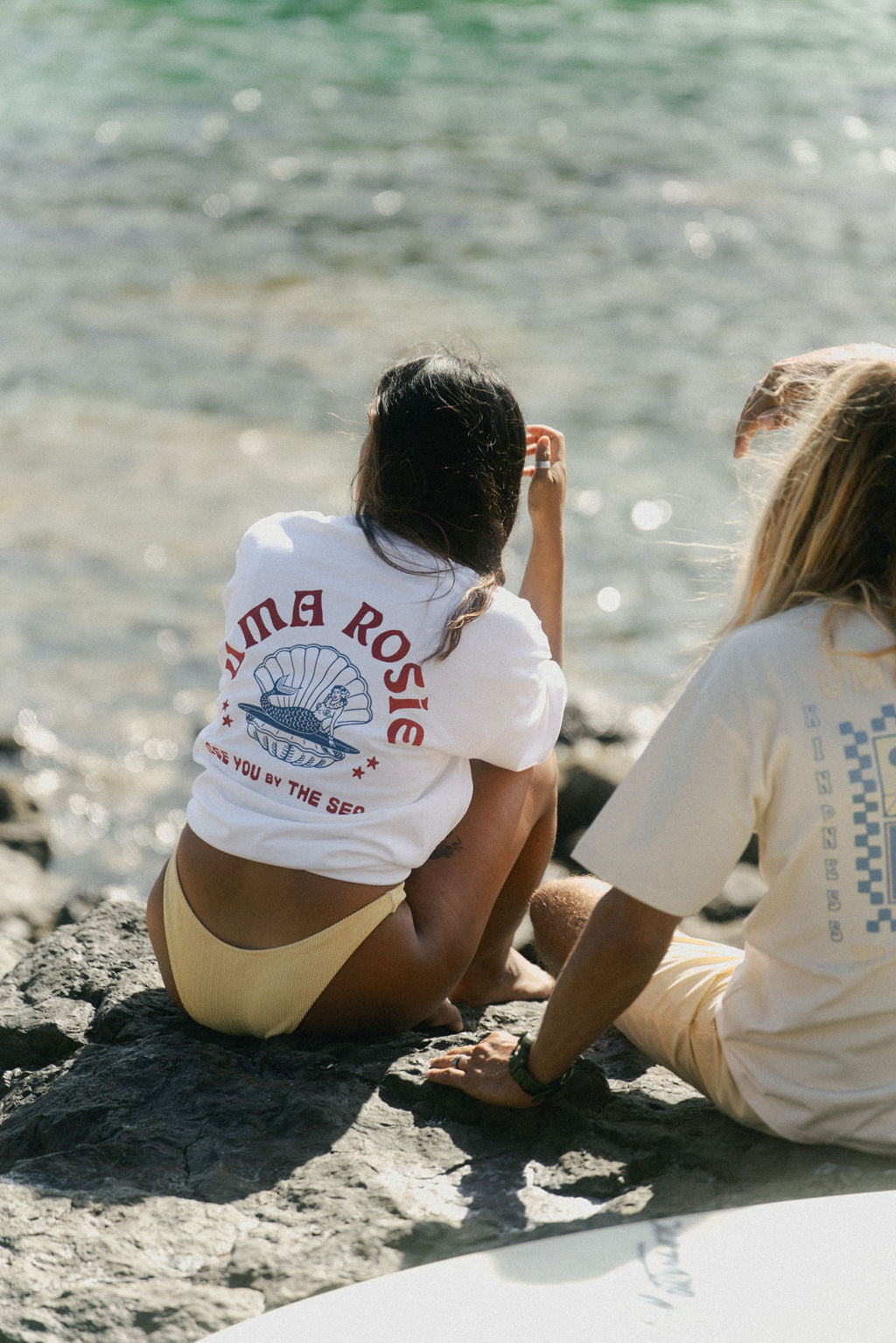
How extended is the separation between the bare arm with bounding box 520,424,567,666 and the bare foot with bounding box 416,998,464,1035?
716mm

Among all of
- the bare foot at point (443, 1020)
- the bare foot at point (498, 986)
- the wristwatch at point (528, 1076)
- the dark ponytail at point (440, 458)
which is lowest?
the bare foot at point (498, 986)

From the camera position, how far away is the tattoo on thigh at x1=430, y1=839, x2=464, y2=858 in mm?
2393

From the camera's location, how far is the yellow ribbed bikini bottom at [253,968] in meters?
2.26

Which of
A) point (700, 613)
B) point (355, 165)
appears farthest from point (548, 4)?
point (700, 613)

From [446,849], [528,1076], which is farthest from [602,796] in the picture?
[528,1076]

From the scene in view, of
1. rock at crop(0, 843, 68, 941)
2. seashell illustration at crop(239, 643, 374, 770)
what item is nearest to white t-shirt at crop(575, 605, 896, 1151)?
seashell illustration at crop(239, 643, 374, 770)

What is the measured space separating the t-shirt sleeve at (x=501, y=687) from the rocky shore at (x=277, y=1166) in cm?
56

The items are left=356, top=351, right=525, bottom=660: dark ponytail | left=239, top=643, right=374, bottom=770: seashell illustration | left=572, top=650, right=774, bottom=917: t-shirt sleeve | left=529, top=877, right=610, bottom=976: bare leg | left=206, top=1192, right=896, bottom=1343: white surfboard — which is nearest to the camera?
left=206, top=1192, right=896, bottom=1343: white surfboard

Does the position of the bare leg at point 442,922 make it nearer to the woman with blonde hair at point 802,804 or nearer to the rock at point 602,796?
the woman with blonde hair at point 802,804

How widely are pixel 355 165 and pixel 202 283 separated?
2.76 meters

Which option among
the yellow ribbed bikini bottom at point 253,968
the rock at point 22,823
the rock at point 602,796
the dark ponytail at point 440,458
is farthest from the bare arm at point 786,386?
the rock at point 22,823

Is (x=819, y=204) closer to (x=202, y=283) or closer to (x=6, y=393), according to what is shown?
(x=202, y=283)

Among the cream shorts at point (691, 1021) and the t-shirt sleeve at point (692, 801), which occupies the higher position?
the t-shirt sleeve at point (692, 801)

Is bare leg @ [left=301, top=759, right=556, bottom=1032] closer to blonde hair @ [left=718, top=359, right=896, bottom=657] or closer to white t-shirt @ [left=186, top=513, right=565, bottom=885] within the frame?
white t-shirt @ [left=186, top=513, right=565, bottom=885]
